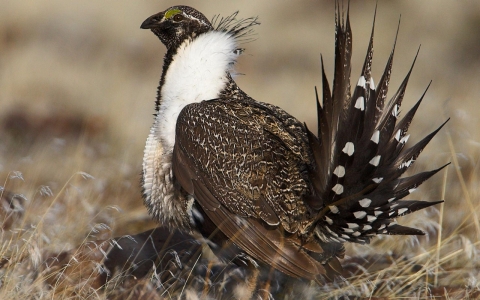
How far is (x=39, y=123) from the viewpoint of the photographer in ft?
22.7

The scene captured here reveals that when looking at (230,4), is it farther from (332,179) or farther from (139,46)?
(332,179)

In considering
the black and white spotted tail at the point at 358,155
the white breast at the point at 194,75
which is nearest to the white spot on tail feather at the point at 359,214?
the black and white spotted tail at the point at 358,155

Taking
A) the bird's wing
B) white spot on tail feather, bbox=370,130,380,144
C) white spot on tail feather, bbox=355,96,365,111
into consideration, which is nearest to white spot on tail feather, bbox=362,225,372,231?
the bird's wing

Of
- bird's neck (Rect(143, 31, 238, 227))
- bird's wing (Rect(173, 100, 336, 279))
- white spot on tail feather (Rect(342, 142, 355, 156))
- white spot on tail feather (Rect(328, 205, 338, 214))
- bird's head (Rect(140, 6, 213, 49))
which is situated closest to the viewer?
white spot on tail feather (Rect(342, 142, 355, 156))

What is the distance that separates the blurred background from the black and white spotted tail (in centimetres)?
114

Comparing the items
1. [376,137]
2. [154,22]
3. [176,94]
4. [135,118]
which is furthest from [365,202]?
[135,118]

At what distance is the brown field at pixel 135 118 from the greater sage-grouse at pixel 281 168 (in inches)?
14.9

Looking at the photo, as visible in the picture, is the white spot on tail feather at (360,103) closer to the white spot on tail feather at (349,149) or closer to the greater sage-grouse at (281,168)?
the greater sage-grouse at (281,168)

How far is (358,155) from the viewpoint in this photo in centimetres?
309

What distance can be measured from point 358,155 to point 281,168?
1.52 feet

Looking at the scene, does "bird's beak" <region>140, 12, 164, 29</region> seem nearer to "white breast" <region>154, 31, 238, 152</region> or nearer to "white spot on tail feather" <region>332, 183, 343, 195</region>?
"white breast" <region>154, 31, 238, 152</region>

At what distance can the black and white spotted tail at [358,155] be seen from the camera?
3086mm

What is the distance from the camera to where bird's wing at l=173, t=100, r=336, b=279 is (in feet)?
10.9

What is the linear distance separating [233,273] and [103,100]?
15.2 feet
